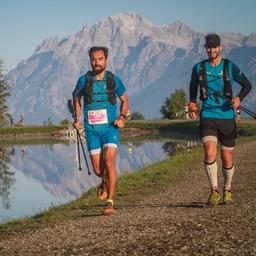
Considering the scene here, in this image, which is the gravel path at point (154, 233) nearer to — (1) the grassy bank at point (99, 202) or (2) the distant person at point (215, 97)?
(1) the grassy bank at point (99, 202)

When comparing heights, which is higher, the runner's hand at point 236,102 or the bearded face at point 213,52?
the bearded face at point 213,52

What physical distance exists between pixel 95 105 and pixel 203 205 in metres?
2.88

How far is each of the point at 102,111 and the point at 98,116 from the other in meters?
0.12

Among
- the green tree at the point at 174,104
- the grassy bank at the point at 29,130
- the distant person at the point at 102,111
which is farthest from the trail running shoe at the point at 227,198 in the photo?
the green tree at the point at 174,104

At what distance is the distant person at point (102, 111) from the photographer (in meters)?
10.9

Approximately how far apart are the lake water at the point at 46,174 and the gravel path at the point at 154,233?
27.0 feet

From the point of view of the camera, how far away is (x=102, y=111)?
10898mm

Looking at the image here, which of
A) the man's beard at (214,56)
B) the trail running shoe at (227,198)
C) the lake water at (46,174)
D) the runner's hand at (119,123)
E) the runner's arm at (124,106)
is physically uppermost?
the man's beard at (214,56)

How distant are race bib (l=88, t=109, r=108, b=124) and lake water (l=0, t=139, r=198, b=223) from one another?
8.04m

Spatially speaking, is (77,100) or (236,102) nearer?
(236,102)

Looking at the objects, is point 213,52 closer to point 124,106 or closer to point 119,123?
point 124,106

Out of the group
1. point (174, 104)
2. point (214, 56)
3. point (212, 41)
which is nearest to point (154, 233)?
point (214, 56)

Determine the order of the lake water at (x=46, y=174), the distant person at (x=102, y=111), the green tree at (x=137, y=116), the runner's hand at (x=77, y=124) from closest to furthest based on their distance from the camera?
the distant person at (x=102, y=111) → the runner's hand at (x=77, y=124) → the lake water at (x=46, y=174) → the green tree at (x=137, y=116)

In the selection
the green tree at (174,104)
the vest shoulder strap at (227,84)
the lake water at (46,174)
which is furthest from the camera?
the green tree at (174,104)
